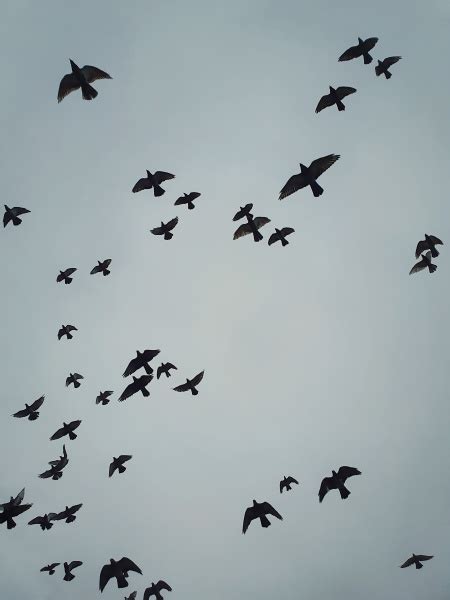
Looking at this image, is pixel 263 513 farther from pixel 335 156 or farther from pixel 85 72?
pixel 85 72

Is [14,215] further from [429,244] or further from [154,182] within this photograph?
[429,244]

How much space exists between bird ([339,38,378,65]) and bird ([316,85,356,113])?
3.25 meters

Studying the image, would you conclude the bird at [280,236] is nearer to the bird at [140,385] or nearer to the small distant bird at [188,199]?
the small distant bird at [188,199]

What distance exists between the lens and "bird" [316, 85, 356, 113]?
66.3 feet

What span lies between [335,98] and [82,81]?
34.3 feet

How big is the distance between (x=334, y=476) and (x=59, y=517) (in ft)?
40.4

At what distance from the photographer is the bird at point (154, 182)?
75.9 ft

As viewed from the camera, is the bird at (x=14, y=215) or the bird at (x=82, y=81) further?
the bird at (x=14, y=215)

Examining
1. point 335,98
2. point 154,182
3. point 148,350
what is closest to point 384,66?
point 335,98

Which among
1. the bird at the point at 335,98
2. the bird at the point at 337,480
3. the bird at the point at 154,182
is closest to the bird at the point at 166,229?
the bird at the point at 154,182

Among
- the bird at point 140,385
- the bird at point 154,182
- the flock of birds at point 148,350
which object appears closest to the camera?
the flock of birds at point 148,350

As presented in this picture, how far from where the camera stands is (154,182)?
23.4 metres

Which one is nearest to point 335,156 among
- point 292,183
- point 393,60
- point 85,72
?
point 292,183

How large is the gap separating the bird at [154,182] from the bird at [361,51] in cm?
986
